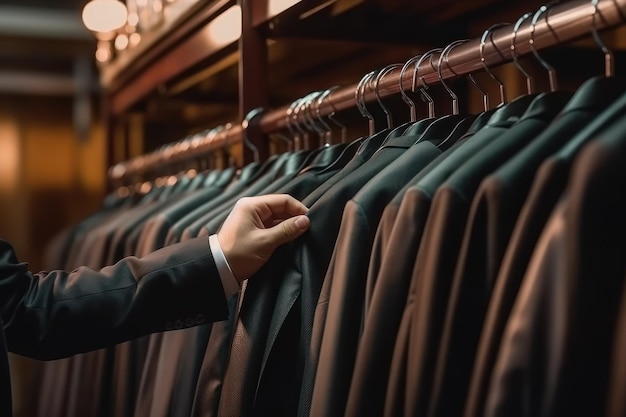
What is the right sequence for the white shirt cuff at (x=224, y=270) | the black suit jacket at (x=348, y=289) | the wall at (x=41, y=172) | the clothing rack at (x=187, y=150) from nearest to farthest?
the black suit jacket at (x=348, y=289) < the white shirt cuff at (x=224, y=270) < the clothing rack at (x=187, y=150) < the wall at (x=41, y=172)

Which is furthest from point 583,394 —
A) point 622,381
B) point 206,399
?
point 206,399

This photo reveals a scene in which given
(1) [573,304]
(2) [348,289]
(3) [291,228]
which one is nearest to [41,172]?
(3) [291,228]

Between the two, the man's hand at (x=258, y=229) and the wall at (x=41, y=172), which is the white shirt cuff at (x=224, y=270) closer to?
the man's hand at (x=258, y=229)

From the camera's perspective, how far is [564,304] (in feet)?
1.93

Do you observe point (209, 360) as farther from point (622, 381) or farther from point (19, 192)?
point (19, 192)

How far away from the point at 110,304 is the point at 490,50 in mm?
558

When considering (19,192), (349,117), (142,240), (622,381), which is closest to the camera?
(622,381)

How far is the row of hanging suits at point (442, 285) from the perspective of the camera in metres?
0.59

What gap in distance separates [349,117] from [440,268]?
47.2 inches

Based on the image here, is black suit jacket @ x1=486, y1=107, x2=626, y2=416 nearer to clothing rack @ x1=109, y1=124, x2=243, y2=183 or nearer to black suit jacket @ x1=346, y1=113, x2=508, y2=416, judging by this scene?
black suit jacket @ x1=346, y1=113, x2=508, y2=416

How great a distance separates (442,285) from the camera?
2.29 ft

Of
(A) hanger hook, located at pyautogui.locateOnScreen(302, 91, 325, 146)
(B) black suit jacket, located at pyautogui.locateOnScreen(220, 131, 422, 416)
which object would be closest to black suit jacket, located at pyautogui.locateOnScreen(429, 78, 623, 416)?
(B) black suit jacket, located at pyautogui.locateOnScreen(220, 131, 422, 416)

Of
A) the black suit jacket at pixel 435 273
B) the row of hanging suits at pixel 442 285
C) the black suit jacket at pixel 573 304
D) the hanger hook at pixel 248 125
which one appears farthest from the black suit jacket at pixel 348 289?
the hanger hook at pixel 248 125

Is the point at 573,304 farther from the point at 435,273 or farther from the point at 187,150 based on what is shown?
the point at 187,150
